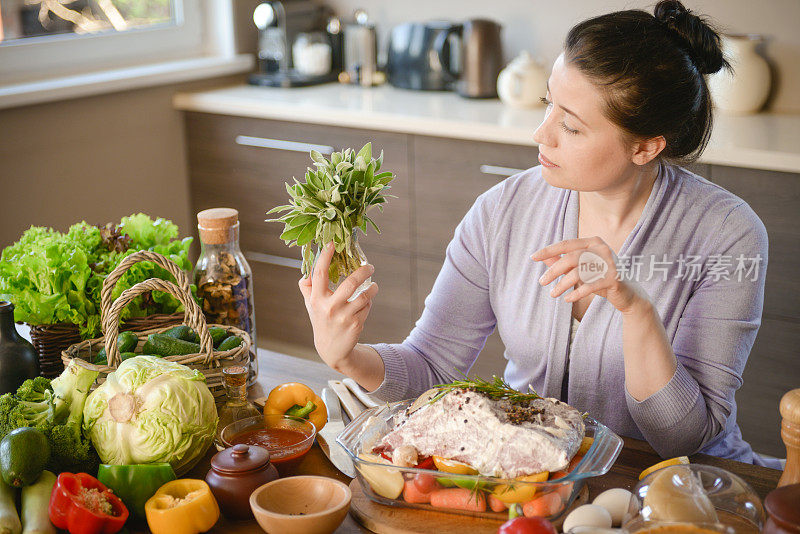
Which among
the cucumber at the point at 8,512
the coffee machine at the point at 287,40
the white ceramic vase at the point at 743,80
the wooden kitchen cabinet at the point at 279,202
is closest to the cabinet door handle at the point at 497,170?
the wooden kitchen cabinet at the point at 279,202

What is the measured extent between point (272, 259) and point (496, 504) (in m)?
2.29

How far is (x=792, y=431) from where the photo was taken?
0.92 meters

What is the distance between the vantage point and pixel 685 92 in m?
1.39

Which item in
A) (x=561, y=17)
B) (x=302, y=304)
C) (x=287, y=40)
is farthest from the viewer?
(x=287, y=40)

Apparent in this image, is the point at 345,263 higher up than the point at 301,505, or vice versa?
the point at 345,263

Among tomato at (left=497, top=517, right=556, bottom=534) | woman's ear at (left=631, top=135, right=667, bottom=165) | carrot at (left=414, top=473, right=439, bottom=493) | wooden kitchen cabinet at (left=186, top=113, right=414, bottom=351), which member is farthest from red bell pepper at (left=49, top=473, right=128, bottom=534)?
wooden kitchen cabinet at (left=186, top=113, right=414, bottom=351)

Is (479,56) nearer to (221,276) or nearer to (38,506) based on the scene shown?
(221,276)

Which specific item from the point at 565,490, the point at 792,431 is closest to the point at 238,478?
the point at 565,490

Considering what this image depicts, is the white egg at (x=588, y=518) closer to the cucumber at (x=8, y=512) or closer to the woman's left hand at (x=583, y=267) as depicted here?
the woman's left hand at (x=583, y=267)

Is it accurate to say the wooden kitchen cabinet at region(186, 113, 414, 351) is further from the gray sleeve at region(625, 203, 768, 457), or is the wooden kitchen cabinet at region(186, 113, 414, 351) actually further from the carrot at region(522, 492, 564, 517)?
the carrot at region(522, 492, 564, 517)

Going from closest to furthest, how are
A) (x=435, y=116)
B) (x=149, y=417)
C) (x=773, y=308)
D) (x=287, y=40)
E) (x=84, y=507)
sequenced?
(x=84, y=507) → (x=149, y=417) → (x=773, y=308) → (x=435, y=116) → (x=287, y=40)

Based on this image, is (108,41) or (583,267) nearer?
(583,267)

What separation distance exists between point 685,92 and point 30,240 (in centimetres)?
116

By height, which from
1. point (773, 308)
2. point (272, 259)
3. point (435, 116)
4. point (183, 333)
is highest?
point (435, 116)
